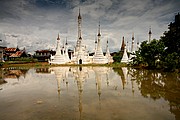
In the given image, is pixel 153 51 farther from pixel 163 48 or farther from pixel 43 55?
pixel 43 55

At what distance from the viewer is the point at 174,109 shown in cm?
891

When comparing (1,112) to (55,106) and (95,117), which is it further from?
(95,117)

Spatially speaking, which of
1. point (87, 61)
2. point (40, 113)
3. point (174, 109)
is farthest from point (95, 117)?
point (87, 61)

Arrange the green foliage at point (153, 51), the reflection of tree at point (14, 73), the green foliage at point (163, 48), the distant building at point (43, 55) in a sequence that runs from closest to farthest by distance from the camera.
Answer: the reflection of tree at point (14, 73)
the green foliage at point (163, 48)
the green foliage at point (153, 51)
the distant building at point (43, 55)

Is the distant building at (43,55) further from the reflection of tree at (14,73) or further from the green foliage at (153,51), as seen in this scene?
the green foliage at (153,51)

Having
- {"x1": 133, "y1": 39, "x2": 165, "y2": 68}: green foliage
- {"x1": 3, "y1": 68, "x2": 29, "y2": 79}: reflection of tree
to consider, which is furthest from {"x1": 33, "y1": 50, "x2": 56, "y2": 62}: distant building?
{"x1": 133, "y1": 39, "x2": 165, "y2": 68}: green foliage

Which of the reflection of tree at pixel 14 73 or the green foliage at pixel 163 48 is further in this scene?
the green foliage at pixel 163 48

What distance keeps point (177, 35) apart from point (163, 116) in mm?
27295

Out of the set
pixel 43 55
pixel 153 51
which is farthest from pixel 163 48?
pixel 43 55

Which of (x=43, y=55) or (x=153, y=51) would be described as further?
(x=43, y=55)

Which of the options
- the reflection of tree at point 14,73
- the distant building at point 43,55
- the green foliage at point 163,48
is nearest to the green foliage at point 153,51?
the green foliage at point 163,48

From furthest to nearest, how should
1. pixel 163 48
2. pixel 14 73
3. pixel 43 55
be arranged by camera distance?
pixel 43 55
pixel 163 48
pixel 14 73

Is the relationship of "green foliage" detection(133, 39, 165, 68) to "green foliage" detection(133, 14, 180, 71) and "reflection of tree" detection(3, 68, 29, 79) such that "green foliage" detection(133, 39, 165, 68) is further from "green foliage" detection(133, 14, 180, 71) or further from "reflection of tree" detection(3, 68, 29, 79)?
"reflection of tree" detection(3, 68, 29, 79)

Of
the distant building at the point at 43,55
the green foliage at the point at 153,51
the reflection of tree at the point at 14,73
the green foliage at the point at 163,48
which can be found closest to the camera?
the reflection of tree at the point at 14,73
